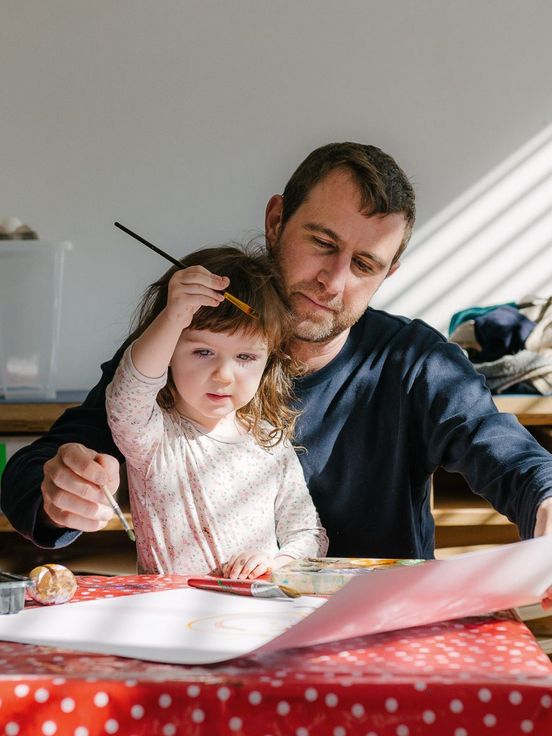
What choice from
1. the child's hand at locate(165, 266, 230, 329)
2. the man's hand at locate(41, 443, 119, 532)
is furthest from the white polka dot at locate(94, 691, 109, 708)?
the child's hand at locate(165, 266, 230, 329)

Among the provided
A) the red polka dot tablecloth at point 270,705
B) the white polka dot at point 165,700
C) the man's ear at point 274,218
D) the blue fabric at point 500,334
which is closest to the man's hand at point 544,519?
the red polka dot tablecloth at point 270,705

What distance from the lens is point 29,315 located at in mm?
2352

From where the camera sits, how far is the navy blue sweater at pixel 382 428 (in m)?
1.46

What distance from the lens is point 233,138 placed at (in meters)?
2.74

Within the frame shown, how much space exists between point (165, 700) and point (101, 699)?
0.04m

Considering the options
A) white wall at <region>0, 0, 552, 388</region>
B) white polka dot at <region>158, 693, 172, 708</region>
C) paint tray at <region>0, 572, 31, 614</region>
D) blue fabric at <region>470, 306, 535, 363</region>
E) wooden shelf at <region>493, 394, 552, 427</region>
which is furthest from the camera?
white wall at <region>0, 0, 552, 388</region>

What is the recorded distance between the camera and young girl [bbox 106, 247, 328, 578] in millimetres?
1345

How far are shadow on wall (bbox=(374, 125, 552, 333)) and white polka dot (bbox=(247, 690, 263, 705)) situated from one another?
7.26 feet

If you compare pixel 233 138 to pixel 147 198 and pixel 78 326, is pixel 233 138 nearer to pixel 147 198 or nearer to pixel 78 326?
pixel 147 198

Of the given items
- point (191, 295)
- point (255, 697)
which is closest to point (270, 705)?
point (255, 697)

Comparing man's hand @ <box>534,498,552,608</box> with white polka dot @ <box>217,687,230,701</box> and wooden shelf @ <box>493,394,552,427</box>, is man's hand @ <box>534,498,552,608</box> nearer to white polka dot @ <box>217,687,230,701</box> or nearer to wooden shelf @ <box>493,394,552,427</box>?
white polka dot @ <box>217,687,230,701</box>

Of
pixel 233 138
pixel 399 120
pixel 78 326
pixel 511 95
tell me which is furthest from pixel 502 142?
pixel 78 326

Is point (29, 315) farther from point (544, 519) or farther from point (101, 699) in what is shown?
point (101, 699)

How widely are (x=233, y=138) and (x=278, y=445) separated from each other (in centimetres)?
146
